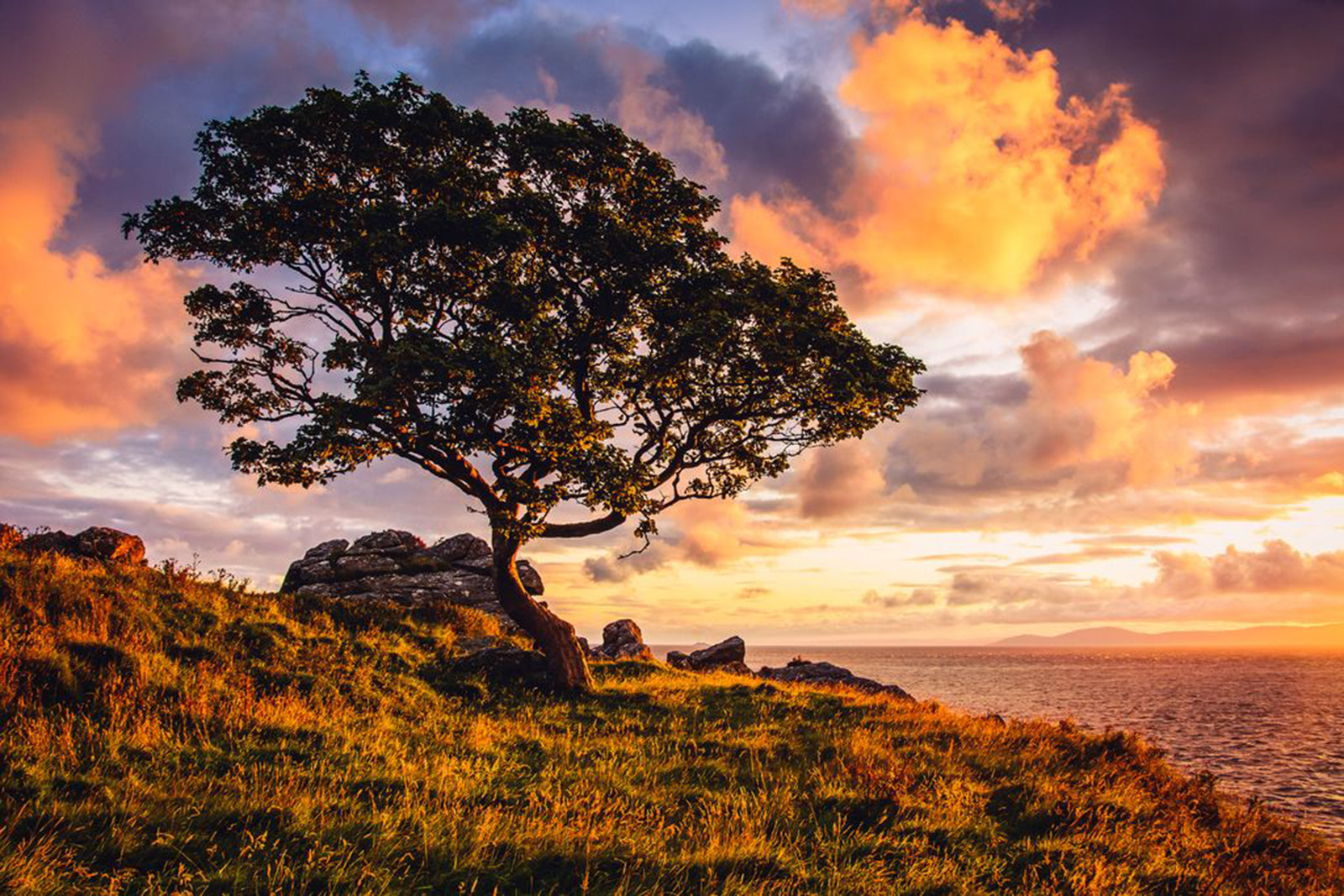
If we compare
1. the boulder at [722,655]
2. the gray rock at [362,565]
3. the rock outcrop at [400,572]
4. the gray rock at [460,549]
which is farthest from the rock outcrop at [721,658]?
the gray rock at [362,565]

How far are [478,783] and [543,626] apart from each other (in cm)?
1007

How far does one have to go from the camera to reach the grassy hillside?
6.95 metres

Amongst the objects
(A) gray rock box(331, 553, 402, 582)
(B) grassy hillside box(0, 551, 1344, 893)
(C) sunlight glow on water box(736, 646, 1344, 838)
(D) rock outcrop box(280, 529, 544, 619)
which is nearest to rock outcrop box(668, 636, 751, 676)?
(D) rock outcrop box(280, 529, 544, 619)

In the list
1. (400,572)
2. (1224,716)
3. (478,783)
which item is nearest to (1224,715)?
(1224,716)

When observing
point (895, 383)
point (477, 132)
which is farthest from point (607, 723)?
point (477, 132)

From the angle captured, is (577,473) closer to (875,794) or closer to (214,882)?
(875,794)

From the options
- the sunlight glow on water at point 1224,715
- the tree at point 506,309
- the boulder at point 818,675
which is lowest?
the sunlight glow on water at point 1224,715

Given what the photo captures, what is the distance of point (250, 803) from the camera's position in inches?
Result: 303

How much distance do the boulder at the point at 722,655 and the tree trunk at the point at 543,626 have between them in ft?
57.3

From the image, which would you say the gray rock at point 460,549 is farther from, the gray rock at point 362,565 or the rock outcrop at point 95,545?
the rock outcrop at point 95,545

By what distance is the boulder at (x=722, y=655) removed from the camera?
36659mm

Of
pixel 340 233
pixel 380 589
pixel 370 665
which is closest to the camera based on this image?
pixel 370 665

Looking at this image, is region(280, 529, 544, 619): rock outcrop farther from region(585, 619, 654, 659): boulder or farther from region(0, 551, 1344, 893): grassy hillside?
region(0, 551, 1344, 893): grassy hillside

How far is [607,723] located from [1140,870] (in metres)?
10.1
